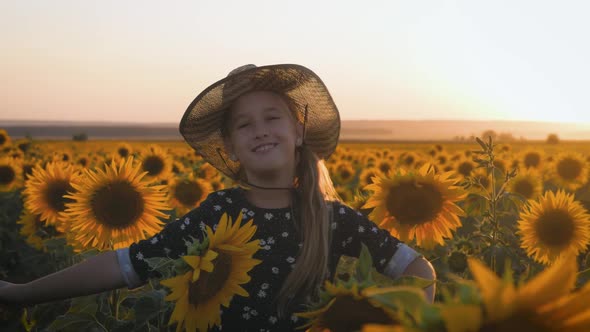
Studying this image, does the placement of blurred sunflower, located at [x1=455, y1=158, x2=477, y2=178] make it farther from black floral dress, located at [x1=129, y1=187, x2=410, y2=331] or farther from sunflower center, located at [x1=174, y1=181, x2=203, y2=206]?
black floral dress, located at [x1=129, y1=187, x2=410, y2=331]

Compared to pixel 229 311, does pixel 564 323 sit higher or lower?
higher

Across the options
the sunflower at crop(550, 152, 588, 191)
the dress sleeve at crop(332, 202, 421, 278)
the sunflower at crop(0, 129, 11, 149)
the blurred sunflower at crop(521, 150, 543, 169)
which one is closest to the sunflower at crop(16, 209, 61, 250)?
the dress sleeve at crop(332, 202, 421, 278)

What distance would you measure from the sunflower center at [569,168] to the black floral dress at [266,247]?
989 cm

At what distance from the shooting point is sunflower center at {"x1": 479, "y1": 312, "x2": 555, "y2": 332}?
0.85 m

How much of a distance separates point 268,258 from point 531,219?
2.52m

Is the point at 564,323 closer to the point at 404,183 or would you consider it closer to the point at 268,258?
the point at 268,258

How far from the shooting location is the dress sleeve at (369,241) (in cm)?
276

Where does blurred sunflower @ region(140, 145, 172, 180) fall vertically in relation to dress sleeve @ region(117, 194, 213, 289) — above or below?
below

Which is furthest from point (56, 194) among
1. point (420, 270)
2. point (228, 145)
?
point (420, 270)

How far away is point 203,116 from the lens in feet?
11.1

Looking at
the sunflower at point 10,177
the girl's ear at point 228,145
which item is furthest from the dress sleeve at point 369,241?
the sunflower at point 10,177

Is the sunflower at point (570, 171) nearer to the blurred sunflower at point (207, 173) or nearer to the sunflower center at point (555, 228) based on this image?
the blurred sunflower at point (207, 173)

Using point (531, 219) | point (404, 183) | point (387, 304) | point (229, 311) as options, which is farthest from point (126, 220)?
point (387, 304)

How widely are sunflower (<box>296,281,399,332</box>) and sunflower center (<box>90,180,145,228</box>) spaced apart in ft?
8.91
